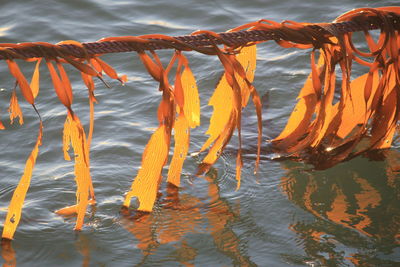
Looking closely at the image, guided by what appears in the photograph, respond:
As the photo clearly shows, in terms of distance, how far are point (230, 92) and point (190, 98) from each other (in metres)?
0.21

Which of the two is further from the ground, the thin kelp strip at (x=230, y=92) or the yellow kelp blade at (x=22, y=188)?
the thin kelp strip at (x=230, y=92)

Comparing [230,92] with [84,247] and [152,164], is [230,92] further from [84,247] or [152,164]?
[84,247]

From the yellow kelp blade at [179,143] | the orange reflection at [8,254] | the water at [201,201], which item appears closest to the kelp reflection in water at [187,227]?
the water at [201,201]

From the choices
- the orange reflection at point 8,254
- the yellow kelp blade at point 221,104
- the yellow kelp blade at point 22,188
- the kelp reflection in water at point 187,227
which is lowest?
the orange reflection at point 8,254

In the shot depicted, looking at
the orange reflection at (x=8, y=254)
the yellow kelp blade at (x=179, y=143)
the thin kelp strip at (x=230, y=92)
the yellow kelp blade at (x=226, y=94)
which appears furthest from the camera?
the yellow kelp blade at (x=226, y=94)

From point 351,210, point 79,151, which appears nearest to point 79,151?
point 79,151

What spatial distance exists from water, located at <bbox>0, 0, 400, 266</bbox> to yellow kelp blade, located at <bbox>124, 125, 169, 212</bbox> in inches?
6.9

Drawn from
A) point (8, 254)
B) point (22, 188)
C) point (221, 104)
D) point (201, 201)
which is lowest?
point (8, 254)

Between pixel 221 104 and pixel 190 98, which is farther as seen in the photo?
pixel 221 104

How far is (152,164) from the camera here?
229cm

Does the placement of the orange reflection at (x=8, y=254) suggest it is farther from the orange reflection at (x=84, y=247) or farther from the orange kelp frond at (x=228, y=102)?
the orange kelp frond at (x=228, y=102)

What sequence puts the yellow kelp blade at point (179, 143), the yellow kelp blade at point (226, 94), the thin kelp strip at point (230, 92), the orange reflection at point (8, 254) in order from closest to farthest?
the thin kelp strip at point (230, 92) → the orange reflection at point (8, 254) → the yellow kelp blade at point (179, 143) → the yellow kelp blade at point (226, 94)

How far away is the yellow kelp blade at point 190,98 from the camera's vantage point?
2.36 metres

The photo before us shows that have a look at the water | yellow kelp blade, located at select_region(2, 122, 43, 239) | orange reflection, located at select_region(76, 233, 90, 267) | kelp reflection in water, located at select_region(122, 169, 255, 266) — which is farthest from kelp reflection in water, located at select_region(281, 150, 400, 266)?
yellow kelp blade, located at select_region(2, 122, 43, 239)
